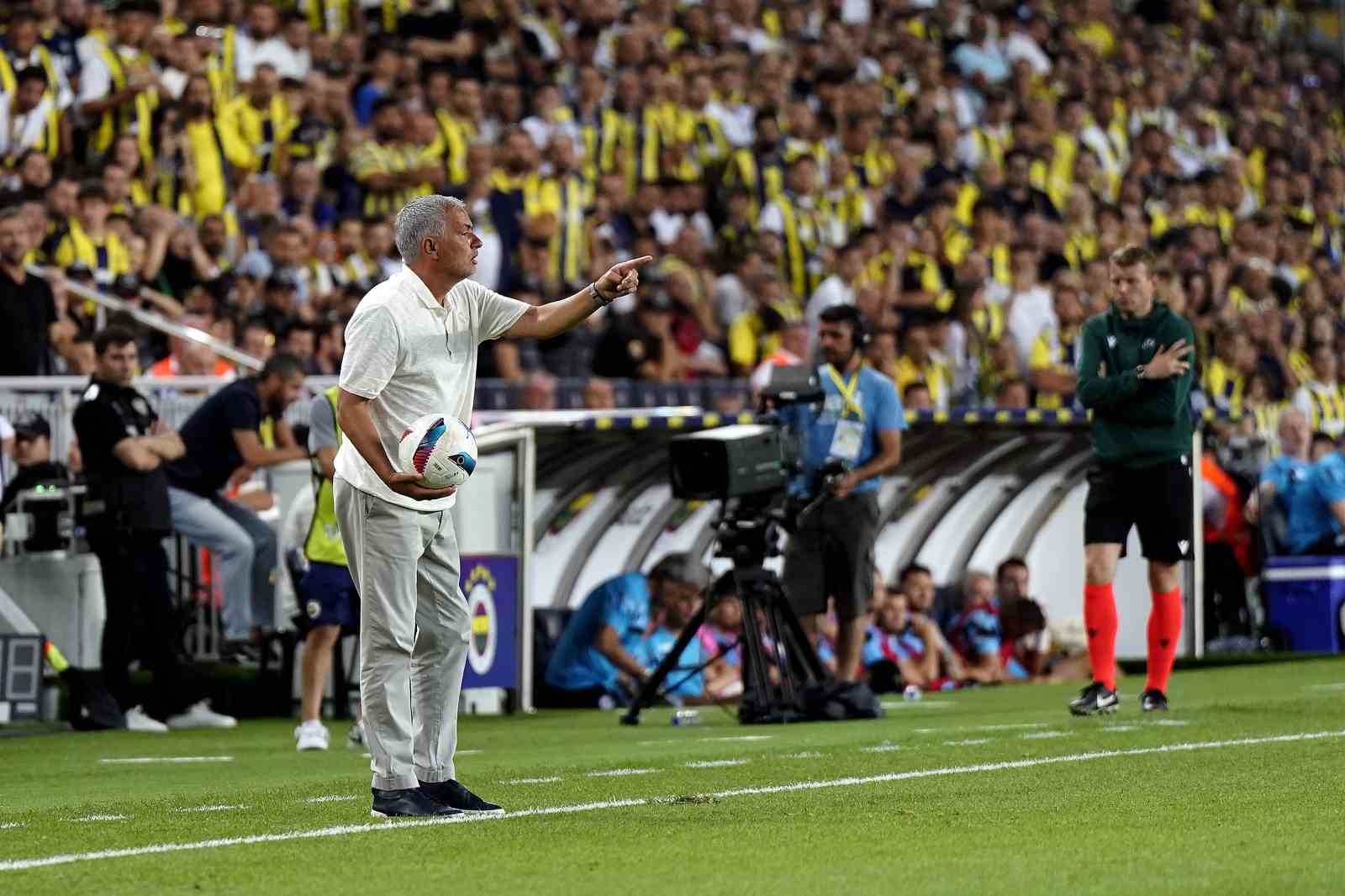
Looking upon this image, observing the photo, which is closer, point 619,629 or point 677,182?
point 619,629

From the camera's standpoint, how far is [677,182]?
2005cm

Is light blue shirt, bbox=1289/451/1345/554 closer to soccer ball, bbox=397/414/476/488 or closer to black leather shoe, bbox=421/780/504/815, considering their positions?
black leather shoe, bbox=421/780/504/815

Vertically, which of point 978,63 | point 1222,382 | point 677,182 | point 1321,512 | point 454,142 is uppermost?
point 978,63

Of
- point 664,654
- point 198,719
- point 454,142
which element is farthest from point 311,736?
point 454,142

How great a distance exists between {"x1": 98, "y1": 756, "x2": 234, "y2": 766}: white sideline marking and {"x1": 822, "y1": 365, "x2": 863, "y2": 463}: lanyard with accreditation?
3.80m

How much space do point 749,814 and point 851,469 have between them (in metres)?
5.69

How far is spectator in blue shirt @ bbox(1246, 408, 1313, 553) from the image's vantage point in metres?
17.6

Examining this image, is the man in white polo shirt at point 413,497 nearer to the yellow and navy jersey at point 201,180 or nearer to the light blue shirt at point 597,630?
the light blue shirt at point 597,630

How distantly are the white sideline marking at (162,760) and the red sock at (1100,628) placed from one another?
4028 mm

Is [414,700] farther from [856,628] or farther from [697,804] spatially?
[856,628]

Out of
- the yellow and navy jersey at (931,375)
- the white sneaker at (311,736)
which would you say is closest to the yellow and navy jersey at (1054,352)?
the yellow and navy jersey at (931,375)

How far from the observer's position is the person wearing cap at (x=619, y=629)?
14156 millimetres

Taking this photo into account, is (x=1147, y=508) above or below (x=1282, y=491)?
below

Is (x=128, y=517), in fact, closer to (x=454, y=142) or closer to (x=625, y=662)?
(x=625, y=662)
